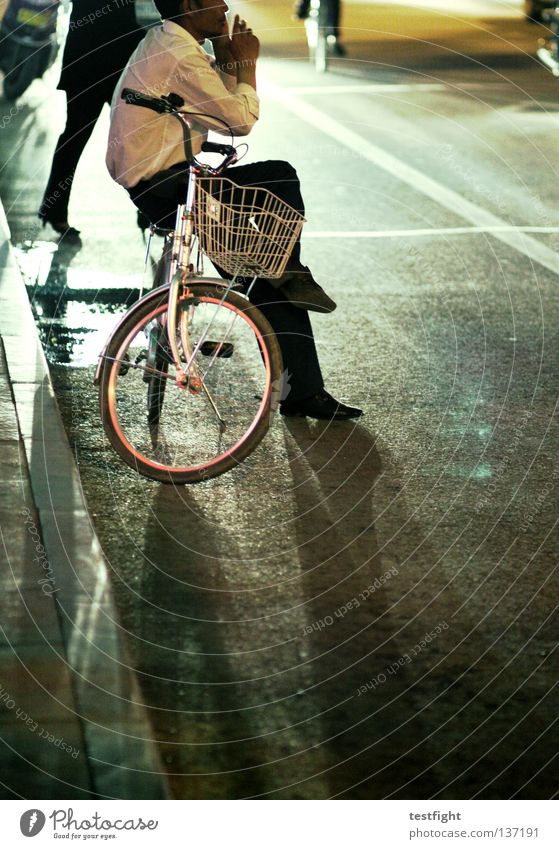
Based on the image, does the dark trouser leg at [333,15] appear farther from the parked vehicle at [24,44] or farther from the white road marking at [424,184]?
the parked vehicle at [24,44]

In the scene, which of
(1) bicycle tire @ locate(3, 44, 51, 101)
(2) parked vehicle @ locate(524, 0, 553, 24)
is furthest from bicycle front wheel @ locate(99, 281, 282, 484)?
(2) parked vehicle @ locate(524, 0, 553, 24)

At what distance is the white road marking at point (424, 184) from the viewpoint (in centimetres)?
883

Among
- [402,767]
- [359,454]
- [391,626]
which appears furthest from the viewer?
[359,454]

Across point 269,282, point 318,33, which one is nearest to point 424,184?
point 269,282

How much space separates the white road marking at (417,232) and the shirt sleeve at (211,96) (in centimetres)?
360

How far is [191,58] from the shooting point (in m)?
5.14

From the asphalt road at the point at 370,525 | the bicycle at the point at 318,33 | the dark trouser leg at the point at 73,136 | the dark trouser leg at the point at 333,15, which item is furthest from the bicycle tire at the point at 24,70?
the dark trouser leg at the point at 73,136

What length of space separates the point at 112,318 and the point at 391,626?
3.38 meters

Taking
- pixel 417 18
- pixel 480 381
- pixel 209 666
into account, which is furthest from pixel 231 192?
pixel 417 18

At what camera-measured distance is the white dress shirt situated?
517 centimetres

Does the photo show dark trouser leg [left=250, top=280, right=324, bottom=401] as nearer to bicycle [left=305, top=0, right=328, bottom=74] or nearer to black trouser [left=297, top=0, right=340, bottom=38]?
bicycle [left=305, top=0, right=328, bottom=74]

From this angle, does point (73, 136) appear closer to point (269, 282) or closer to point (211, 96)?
point (269, 282)

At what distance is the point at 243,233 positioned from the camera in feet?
16.6

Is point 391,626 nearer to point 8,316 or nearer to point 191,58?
point 191,58
